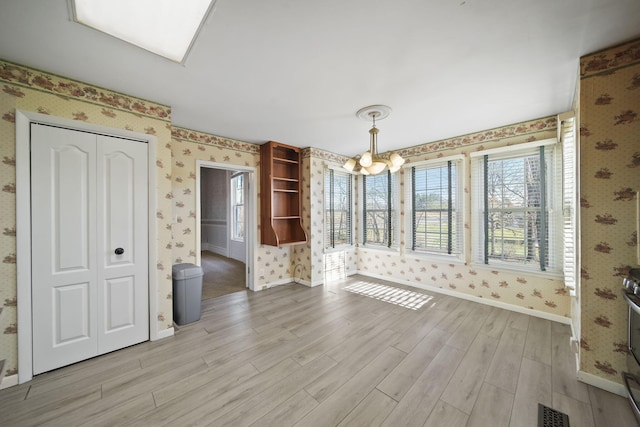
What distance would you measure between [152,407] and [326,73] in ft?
9.64

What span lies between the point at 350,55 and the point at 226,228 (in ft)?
21.9

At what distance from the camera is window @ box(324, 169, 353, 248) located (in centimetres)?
491

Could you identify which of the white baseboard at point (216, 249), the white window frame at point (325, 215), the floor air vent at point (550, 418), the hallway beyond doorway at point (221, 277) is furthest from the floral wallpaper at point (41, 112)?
the white baseboard at point (216, 249)

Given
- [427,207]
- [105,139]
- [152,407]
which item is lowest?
[152,407]

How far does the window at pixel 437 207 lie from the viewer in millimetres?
3908

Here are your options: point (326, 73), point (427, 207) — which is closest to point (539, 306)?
point (427, 207)

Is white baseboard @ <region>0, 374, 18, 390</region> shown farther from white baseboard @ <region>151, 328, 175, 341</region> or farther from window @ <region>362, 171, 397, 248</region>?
window @ <region>362, 171, 397, 248</region>

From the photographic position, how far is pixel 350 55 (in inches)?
71.9

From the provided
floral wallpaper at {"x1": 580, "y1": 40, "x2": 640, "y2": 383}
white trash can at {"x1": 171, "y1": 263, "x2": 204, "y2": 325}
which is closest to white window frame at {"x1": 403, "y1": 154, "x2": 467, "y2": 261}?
floral wallpaper at {"x1": 580, "y1": 40, "x2": 640, "y2": 383}

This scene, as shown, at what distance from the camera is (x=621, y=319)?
5.86ft

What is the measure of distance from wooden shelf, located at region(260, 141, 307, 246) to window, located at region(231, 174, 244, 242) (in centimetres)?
273

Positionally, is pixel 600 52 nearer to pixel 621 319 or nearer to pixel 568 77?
pixel 568 77

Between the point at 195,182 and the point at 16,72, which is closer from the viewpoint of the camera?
the point at 16,72

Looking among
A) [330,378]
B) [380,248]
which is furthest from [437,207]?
[330,378]
